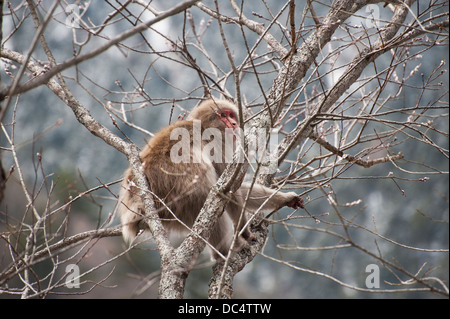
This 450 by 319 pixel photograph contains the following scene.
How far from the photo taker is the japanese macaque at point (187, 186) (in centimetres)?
443

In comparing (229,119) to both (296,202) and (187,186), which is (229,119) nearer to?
(187,186)

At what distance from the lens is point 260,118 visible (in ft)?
12.4

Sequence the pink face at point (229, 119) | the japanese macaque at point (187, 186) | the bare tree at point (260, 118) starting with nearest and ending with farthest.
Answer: the bare tree at point (260, 118), the japanese macaque at point (187, 186), the pink face at point (229, 119)

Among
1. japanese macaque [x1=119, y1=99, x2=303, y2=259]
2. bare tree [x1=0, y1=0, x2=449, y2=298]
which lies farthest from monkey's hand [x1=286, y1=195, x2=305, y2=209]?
bare tree [x1=0, y1=0, x2=449, y2=298]

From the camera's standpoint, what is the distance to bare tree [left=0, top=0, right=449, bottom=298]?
122 inches

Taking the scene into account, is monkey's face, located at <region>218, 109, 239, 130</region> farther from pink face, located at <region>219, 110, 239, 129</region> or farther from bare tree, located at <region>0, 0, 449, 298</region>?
bare tree, located at <region>0, 0, 449, 298</region>

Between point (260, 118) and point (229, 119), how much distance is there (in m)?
1.52

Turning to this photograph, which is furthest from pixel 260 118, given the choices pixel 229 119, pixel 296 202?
pixel 229 119

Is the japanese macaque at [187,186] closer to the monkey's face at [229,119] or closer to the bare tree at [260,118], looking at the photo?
the monkey's face at [229,119]

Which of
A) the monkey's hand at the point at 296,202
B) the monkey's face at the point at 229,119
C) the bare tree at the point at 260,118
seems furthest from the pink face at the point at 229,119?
the monkey's hand at the point at 296,202

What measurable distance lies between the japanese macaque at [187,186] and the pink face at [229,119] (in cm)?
1
